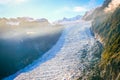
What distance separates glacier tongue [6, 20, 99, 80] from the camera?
135 feet

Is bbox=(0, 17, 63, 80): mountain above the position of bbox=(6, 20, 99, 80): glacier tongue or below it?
above

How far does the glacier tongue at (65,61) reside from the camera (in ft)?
135

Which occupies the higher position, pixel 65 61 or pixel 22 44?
pixel 22 44

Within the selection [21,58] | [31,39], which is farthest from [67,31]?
[21,58]

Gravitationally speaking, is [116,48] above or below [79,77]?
above

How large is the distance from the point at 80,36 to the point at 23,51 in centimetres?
1842

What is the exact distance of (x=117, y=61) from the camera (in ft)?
101

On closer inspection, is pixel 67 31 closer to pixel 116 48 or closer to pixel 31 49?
pixel 31 49

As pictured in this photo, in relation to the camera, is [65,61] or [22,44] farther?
[22,44]

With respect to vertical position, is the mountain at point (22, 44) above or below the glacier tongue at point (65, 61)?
above

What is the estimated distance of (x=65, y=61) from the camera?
4762cm

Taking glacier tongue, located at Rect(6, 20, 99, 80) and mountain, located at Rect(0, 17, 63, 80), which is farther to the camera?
mountain, located at Rect(0, 17, 63, 80)

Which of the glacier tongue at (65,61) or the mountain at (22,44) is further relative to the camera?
the mountain at (22,44)

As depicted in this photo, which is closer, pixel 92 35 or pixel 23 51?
pixel 23 51
